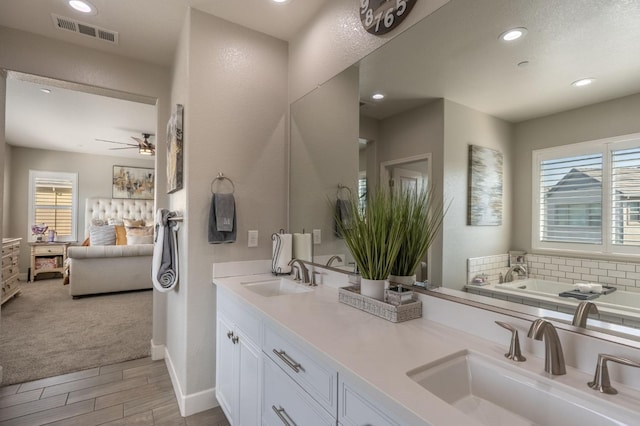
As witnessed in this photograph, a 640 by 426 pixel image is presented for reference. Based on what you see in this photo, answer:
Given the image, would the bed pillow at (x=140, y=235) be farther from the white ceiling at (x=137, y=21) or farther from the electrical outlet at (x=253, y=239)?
the electrical outlet at (x=253, y=239)

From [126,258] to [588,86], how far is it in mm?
5627

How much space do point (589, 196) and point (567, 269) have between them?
23cm

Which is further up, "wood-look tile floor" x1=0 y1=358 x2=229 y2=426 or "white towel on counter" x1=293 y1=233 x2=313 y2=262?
"white towel on counter" x1=293 y1=233 x2=313 y2=262

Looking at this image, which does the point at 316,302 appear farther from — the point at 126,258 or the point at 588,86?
the point at 126,258

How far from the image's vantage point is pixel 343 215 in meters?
1.81

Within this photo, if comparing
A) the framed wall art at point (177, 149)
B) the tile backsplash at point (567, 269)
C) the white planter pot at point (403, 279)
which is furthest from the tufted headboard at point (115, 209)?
the tile backsplash at point (567, 269)

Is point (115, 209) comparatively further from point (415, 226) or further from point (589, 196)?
point (589, 196)

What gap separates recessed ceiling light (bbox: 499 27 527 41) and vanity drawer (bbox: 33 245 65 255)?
762 centimetres

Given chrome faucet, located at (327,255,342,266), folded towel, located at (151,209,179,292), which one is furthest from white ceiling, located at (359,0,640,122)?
folded towel, located at (151,209,179,292)

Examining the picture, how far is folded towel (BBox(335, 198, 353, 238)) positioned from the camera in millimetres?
1694

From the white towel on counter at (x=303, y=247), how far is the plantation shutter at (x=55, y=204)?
21.5 ft

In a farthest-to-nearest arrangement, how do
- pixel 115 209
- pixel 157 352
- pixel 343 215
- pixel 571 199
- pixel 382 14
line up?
pixel 115 209
pixel 157 352
pixel 343 215
pixel 382 14
pixel 571 199

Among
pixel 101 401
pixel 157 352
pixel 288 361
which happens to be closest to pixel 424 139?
pixel 288 361

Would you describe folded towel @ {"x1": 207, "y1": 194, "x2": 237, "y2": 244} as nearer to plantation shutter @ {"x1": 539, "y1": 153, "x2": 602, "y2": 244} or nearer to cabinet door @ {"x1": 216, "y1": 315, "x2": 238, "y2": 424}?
cabinet door @ {"x1": 216, "y1": 315, "x2": 238, "y2": 424}
